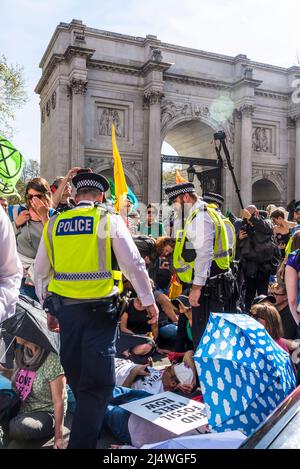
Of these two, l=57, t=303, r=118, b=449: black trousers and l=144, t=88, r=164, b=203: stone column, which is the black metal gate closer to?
l=144, t=88, r=164, b=203: stone column

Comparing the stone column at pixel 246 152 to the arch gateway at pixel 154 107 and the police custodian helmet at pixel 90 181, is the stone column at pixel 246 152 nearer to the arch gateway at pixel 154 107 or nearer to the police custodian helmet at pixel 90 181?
the arch gateway at pixel 154 107

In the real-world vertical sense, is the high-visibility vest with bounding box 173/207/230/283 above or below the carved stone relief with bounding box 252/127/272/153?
below

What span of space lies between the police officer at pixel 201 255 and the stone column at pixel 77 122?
17416 mm

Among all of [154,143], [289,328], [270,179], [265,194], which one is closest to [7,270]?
[289,328]

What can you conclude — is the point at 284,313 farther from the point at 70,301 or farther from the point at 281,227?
the point at 281,227

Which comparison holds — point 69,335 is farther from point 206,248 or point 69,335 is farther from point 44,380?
point 206,248

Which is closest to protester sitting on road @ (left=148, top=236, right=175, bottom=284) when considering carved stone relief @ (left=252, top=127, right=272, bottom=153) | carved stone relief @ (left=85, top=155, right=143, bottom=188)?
carved stone relief @ (left=85, top=155, right=143, bottom=188)

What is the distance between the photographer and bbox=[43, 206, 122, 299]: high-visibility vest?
314 centimetres

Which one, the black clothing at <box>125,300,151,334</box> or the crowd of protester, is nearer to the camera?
the crowd of protester

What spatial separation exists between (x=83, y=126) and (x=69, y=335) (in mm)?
20055

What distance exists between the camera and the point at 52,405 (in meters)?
3.87

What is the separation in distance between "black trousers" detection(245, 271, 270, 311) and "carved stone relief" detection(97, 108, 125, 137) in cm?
1657

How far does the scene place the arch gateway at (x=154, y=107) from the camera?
22.0 m

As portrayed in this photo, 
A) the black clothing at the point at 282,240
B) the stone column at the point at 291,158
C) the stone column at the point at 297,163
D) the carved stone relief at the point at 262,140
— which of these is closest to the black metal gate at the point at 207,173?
the carved stone relief at the point at 262,140
